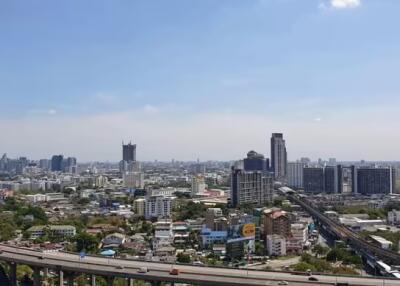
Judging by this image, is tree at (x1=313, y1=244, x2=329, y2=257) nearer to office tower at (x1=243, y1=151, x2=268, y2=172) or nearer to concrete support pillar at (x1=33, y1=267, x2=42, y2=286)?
concrete support pillar at (x1=33, y1=267, x2=42, y2=286)

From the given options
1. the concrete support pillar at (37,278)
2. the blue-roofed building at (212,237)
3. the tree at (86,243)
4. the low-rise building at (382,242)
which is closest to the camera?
the concrete support pillar at (37,278)

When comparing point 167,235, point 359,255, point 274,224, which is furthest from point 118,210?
point 359,255

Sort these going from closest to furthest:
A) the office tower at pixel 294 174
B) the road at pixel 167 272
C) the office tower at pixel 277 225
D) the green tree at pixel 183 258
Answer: the road at pixel 167 272, the green tree at pixel 183 258, the office tower at pixel 277 225, the office tower at pixel 294 174

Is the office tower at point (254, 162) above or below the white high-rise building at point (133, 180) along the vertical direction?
above

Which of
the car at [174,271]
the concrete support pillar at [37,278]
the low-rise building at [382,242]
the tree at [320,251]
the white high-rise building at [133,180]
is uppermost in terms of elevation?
the white high-rise building at [133,180]

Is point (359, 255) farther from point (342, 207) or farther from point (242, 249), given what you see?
point (342, 207)

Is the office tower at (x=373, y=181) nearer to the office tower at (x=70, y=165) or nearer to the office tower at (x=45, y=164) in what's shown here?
the office tower at (x=70, y=165)

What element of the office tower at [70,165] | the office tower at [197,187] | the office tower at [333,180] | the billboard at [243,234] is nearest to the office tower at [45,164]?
the office tower at [70,165]

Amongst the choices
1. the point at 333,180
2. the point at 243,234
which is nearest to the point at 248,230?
the point at 243,234

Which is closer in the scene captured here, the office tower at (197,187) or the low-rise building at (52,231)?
the low-rise building at (52,231)
